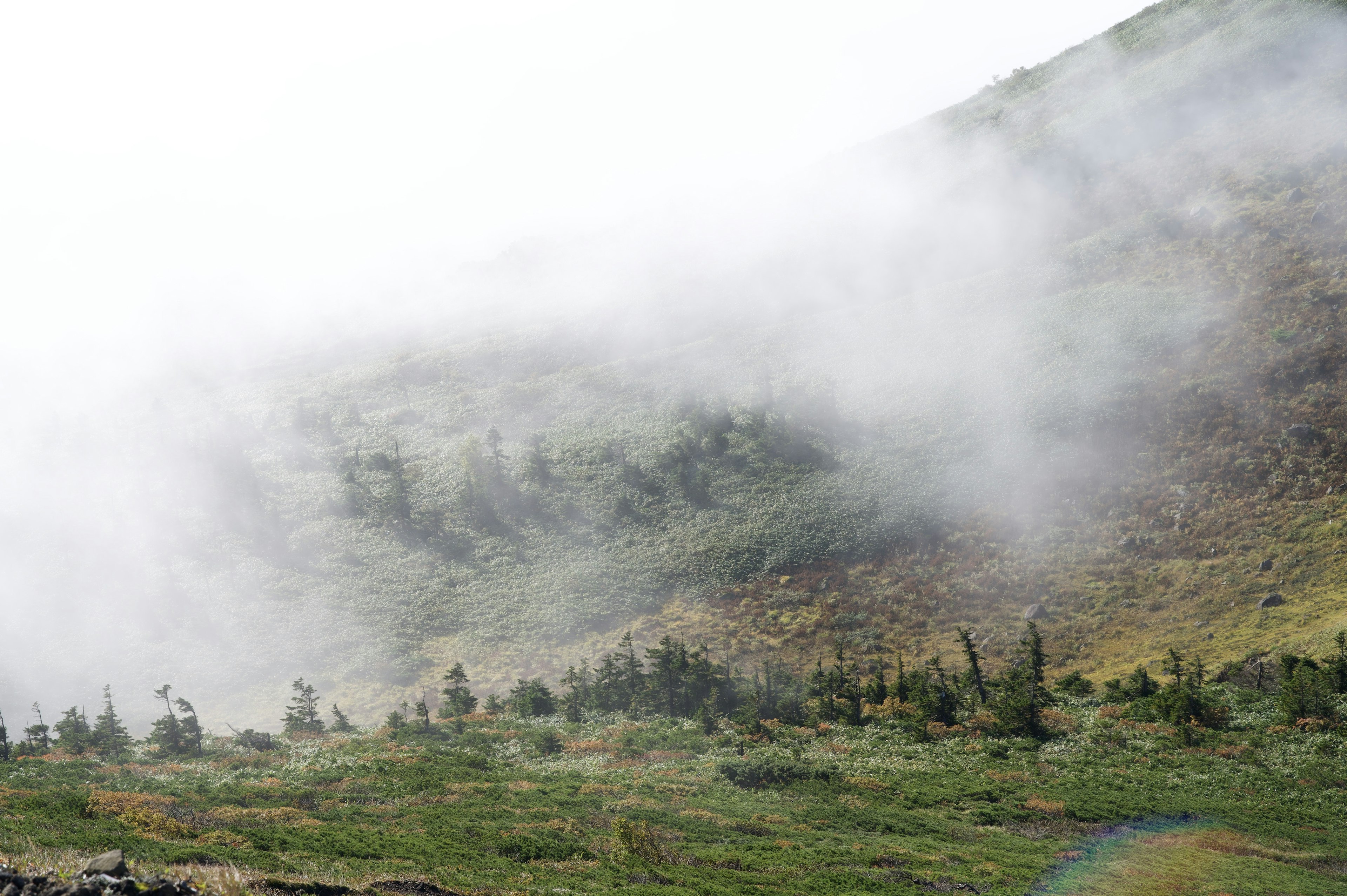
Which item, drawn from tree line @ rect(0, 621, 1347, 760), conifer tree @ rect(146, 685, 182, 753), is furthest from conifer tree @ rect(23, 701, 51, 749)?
conifer tree @ rect(146, 685, 182, 753)

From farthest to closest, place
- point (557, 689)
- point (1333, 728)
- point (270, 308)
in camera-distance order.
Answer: point (270, 308), point (557, 689), point (1333, 728)

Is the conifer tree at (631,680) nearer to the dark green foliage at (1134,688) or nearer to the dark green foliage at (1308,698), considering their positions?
the dark green foliage at (1134,688)

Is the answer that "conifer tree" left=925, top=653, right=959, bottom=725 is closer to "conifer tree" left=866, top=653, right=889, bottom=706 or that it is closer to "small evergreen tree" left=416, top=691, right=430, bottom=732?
"conifer tree" left=866, top=653, right=889, bottom=706

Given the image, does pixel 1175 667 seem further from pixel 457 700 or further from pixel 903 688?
pixel 457 700

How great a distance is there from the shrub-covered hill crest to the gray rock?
51.6 metres

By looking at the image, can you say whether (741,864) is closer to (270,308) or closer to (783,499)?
(783,499)

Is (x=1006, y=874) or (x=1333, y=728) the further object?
(x=1333, y=728)

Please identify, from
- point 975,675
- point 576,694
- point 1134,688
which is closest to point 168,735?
point 576,694

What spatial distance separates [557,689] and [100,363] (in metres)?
183

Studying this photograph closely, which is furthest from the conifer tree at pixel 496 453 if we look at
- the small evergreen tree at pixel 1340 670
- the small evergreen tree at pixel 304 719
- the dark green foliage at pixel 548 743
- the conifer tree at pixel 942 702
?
the small evergreen tree at pixel 1340 670

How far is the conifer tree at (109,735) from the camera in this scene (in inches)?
1601

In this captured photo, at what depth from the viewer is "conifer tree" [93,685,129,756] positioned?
40656mm

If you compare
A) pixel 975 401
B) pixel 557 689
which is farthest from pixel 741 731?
pixel 975 401

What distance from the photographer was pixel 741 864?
19.2 m
